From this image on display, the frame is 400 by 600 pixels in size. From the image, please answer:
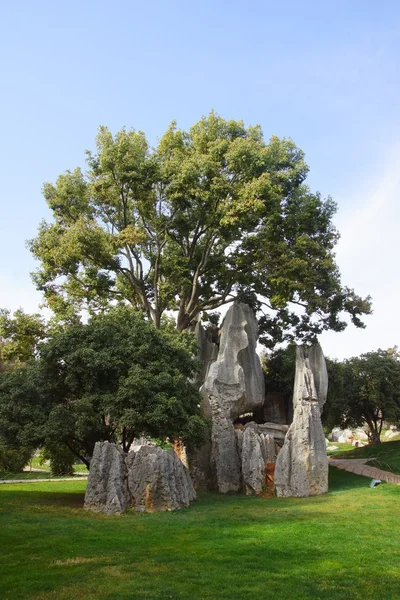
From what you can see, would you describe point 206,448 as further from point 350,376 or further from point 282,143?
point 350,376

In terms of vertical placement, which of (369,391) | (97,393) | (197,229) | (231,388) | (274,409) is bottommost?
(97,393)

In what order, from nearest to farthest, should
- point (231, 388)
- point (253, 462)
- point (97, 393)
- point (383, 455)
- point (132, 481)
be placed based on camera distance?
point (132, 481) < point (97, 393) < point (253, 462) < point (231, 388) < point (383, 455)

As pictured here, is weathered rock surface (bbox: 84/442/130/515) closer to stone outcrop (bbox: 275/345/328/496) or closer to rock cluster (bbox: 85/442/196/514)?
rock cluster (bbox: 85/442/196/514)

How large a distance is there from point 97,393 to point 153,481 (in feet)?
13.1

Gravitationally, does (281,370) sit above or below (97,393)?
above

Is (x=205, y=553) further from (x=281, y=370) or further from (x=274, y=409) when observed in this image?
(x=281, y=370)

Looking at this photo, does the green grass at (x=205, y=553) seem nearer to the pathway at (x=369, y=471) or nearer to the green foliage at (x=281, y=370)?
the pathway at (x=369, y=471)

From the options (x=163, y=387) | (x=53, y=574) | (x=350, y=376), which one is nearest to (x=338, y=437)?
(x=350, y=376)

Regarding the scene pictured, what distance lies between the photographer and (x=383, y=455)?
30.5 m

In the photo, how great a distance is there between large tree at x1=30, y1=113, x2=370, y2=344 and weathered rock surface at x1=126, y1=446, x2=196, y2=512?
10517mm

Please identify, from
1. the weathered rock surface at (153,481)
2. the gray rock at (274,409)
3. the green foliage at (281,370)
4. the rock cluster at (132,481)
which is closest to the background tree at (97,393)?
the rock cluster at (132,481)

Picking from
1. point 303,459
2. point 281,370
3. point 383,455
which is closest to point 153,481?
point 303,459

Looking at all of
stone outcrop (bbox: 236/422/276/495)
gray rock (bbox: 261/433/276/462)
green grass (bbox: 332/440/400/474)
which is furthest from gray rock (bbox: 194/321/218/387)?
green grass (bbox: 332/440/400/474)

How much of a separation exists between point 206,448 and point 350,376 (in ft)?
67.3
